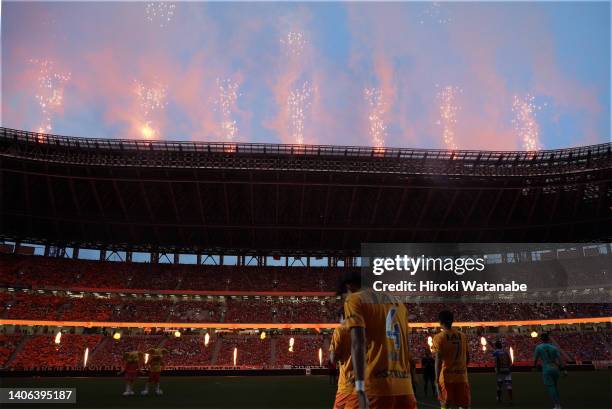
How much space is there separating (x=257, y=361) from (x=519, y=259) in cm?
3633

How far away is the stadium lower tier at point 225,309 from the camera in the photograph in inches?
2157

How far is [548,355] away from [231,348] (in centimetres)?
4512

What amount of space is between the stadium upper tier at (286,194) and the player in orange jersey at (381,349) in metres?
Answer: 43.0

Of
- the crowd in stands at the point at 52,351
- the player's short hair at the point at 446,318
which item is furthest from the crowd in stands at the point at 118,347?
the player's short hair at the point at 446,318

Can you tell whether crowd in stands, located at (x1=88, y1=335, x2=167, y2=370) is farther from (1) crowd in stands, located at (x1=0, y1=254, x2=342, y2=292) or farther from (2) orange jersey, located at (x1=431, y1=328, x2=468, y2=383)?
(2) orange jersey, located at (x1=431, y1=328, x2=468, y2=383)

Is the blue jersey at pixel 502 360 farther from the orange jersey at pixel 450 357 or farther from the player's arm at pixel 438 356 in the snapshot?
the player's arm at pixel 438 356

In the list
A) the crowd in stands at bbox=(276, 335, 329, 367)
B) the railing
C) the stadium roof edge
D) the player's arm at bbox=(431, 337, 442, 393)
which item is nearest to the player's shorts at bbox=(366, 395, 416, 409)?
the player's arm at bbox=(431, 337, 442, 393)

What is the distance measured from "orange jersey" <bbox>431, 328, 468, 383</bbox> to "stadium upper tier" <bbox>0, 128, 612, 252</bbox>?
39.1m

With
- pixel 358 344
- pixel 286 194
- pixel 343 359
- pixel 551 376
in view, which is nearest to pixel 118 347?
pixel 286 194

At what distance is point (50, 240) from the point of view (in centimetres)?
6062

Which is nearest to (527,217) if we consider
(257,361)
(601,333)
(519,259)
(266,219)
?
(519,259)

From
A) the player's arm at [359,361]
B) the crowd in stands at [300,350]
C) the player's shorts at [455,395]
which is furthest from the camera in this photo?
the crowd in stands at [300,350]

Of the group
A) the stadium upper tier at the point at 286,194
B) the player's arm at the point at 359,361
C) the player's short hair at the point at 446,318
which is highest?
the stadium upper tier at the point at 286,194

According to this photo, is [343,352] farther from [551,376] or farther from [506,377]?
[506,377]
